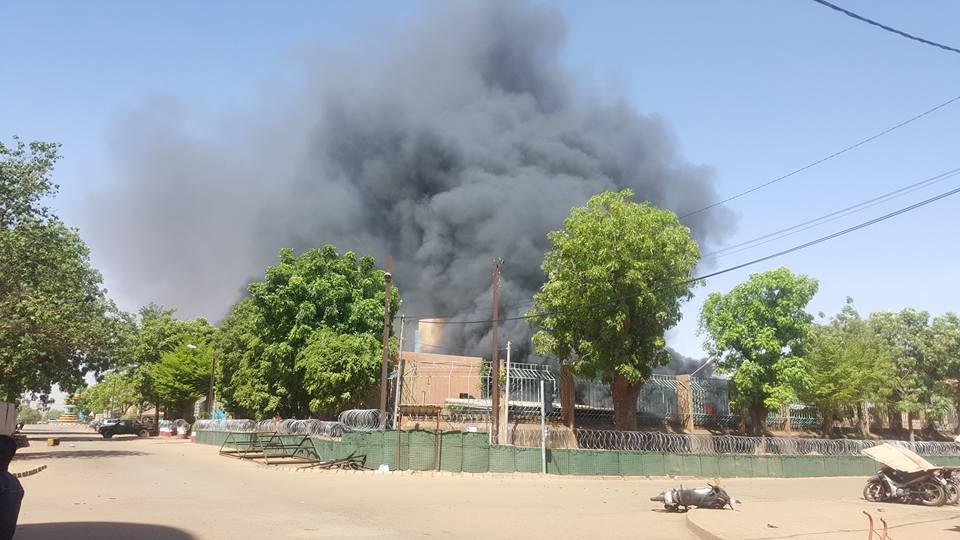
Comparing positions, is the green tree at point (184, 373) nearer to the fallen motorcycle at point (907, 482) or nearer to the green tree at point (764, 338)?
the green tree at point (764, 338)

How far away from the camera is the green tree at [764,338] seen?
3328 centimetres

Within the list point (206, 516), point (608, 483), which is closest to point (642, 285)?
point (608, 483)

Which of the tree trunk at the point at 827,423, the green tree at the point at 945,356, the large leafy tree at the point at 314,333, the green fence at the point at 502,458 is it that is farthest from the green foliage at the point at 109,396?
the green tree at the point at 945,356

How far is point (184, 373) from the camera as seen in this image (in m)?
60.5

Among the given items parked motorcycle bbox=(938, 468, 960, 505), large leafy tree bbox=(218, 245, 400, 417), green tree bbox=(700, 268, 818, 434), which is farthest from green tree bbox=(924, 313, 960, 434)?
large leafy tree bbox=(218, 245, 400, 417)

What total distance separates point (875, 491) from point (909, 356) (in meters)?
33.0

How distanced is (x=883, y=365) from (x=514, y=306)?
99.0 ft

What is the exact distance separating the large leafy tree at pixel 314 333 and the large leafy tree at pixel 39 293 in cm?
909

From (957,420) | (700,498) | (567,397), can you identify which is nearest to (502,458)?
(567,397)

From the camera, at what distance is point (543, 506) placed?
15.1m

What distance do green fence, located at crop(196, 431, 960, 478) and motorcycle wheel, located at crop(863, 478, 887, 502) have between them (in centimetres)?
825

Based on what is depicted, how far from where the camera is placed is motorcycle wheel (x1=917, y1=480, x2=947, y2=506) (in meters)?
17.5

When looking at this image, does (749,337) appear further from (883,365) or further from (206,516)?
(206,516)

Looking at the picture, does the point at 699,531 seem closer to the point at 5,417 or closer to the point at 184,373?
the point at 5,417
